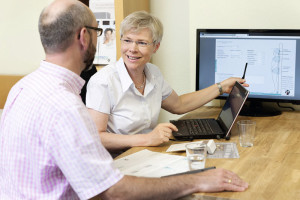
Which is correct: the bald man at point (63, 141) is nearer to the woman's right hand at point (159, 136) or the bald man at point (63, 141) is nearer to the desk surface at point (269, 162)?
the desk surface at point (269, 162)

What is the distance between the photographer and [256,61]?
2.48 metres

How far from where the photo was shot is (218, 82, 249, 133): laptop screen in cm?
201

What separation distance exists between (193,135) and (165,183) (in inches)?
25.3

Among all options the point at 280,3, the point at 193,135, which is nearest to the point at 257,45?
the point at 280,3

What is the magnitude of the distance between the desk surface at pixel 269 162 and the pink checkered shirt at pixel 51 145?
0.41 metres

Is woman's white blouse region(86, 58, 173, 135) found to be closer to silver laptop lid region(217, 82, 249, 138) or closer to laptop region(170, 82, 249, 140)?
laptop region(170, 82, 249, 140)

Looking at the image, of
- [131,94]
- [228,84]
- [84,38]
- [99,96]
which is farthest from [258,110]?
[84,38]

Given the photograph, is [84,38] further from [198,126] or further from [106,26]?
[106,26]

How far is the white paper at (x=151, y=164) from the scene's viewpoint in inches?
63.9

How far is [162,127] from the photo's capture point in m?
1.96

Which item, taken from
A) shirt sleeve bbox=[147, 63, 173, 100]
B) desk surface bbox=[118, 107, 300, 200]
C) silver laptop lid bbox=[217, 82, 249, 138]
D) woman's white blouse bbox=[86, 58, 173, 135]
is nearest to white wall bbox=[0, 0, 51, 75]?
shirt sleeve bbox=[147, 63, 173, 100]

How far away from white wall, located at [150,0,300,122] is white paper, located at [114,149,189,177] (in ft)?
3.43

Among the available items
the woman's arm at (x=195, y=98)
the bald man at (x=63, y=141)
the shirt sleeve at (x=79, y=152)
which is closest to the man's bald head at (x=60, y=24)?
the bald man at (x=63, y=141)

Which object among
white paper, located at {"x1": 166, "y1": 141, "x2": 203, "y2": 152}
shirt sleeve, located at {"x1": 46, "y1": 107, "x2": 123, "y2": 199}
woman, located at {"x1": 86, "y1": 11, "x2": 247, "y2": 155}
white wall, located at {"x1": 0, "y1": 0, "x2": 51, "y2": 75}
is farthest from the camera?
white wall, located at {"x1": 0, "y1": 0, "x2": 51, "y2": 75}
